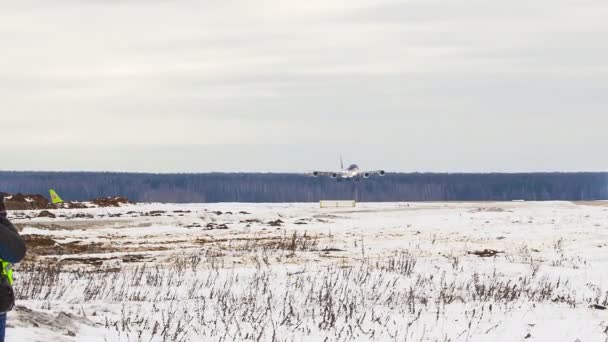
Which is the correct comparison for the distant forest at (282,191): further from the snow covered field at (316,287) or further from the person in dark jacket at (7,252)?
the person in dark jacket at (7,252)

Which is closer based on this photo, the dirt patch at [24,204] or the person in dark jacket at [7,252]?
the person in dark jacket at [7,252]

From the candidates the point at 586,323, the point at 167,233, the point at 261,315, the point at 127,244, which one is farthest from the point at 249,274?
the point at 167,233

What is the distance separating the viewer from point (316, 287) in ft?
57.2

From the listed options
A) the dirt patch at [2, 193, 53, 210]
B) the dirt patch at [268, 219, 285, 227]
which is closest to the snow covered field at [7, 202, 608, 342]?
the dirt patch at [268, 219, 285, 227]

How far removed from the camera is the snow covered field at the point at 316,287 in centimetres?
1263

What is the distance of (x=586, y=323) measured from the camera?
13922 mm

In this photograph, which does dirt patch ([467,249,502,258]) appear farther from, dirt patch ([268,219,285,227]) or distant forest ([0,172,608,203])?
distant forest ([0,172,608,203])

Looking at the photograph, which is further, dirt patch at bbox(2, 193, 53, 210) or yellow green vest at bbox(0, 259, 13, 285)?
dirt patch at bbox(2, 193, 53, 210)

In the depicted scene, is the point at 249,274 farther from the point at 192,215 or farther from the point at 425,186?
the point at 425,186

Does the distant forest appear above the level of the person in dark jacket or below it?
above

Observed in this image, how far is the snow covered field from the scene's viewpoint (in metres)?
12.6

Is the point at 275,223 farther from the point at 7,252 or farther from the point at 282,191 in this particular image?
the point at 282,191

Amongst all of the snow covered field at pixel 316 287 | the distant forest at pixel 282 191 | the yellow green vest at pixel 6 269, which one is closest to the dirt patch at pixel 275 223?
the snow covered field at pixel 316 287

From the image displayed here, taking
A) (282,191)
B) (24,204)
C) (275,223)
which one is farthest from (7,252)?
(282,191)
